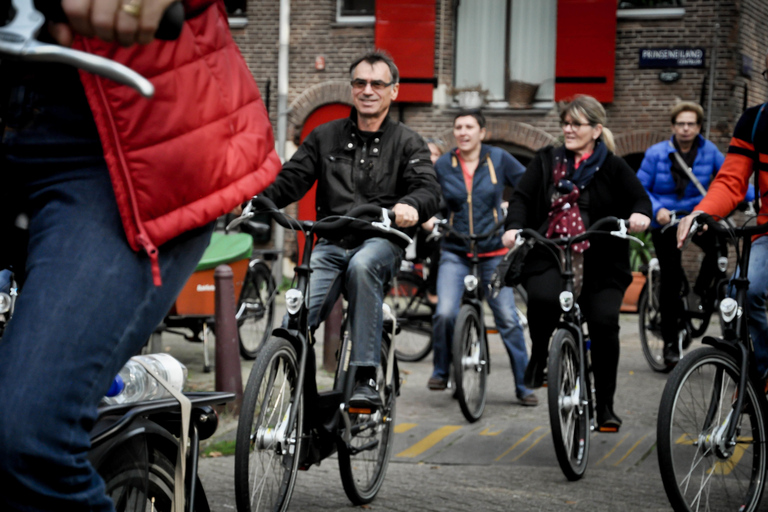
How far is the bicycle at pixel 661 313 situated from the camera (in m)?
8.53

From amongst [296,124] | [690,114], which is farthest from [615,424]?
[296,124]

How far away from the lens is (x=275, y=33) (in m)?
19.2

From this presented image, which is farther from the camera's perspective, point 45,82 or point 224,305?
point 224,305

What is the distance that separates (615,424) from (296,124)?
13964 mm

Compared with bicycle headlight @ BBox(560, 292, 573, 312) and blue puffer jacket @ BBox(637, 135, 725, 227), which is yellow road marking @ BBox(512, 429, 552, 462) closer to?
bicycle headlight @ BBox(560, 292, 573, 312)

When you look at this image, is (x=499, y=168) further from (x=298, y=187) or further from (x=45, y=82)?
(x=45, y=82)

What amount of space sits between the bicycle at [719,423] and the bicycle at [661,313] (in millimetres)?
4224

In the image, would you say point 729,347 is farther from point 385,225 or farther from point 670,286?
point 670,286

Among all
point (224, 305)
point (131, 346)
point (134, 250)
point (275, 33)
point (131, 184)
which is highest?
point (275, 33)

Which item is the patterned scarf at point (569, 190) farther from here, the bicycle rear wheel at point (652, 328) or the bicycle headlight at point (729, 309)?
the bicycle rear wheel at point (652, 328)

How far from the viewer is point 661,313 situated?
8.86 metres

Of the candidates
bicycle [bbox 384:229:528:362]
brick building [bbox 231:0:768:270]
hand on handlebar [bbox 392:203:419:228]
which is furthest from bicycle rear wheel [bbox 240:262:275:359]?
brick building [bbox 231:0:768:270]

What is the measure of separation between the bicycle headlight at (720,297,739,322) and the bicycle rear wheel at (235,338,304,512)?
1.77 m

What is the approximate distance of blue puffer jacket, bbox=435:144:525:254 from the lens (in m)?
7.84
